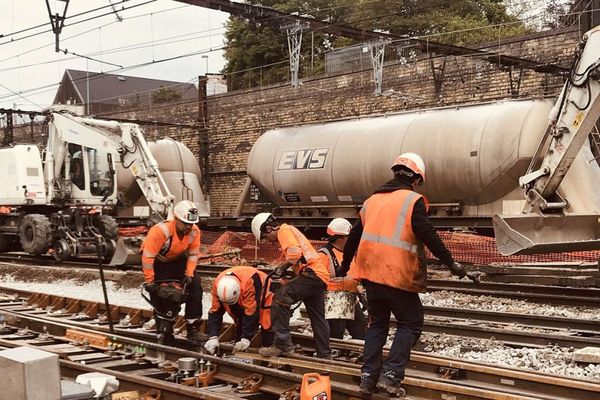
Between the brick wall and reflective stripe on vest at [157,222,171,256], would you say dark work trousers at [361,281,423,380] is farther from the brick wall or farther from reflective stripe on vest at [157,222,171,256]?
the brick wall

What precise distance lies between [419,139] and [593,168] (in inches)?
169

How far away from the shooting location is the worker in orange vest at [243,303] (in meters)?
7.11

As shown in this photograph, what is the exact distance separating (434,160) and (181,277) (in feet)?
29.5

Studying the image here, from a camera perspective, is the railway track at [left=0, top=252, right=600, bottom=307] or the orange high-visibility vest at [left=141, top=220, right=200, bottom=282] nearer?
the orange high-visibility vest at [left=141, top=220, right=200, bottom=282]

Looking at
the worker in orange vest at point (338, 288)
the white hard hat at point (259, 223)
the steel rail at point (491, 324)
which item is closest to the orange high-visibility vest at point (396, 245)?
the white hard hat at point (259, 223)

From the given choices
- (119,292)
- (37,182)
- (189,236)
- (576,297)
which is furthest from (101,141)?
(576,297)

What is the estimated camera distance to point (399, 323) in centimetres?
544

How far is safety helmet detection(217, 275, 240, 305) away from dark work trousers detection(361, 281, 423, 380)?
1923mm

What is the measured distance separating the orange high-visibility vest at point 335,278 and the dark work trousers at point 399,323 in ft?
6.07

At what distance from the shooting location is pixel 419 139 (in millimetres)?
16188

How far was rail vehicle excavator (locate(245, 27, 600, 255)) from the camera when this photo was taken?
408 inches

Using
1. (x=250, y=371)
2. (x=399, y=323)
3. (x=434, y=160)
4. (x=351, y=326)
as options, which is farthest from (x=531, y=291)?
(x=399, y=323)

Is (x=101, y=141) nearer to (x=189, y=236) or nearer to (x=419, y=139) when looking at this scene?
(x=419, y=139)

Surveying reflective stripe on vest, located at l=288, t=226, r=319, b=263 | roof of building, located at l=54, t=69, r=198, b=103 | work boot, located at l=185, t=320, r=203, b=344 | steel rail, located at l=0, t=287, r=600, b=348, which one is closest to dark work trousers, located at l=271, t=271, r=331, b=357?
reflective stripe on vest, located at l=288, t=226, r=319, b=263
